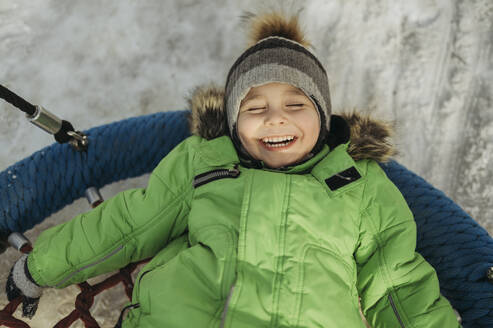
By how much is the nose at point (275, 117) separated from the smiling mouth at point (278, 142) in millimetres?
39

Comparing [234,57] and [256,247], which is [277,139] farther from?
[234,57]

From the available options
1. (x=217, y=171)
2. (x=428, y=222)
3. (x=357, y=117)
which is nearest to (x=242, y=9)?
(x=357, y=117)

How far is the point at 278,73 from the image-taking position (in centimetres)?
88

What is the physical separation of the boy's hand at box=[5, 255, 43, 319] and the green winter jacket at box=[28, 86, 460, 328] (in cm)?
2

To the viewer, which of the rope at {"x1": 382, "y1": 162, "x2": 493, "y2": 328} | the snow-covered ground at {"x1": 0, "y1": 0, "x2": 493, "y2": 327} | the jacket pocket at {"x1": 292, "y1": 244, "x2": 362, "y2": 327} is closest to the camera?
the jacket pocket at {"x1": 292, "y1": 244, "x2": 362, "y2": 327}

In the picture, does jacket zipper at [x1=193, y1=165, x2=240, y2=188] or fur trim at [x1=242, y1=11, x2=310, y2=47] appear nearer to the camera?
jacket zipper at [x1=193, y1=165, x2=240, y2=188]

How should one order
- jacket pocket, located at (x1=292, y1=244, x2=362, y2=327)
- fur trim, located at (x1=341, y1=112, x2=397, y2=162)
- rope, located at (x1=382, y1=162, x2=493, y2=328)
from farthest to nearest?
1. fur trim, located at (x1=341, y1=112, x2=397, y2=162)
2. rope, located at (x1=382, y1=162, x2=493, y2=328)
3. jacket pocket, located at (x1=292, y1=244, x2=362, y2=327)

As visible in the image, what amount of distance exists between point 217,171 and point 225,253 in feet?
0.63

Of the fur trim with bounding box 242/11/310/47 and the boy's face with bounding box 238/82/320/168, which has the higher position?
the fur trim with bounding box 242/11/310/47

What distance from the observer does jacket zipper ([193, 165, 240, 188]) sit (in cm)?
87

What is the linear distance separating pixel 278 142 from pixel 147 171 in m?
0.39

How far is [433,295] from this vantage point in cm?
75

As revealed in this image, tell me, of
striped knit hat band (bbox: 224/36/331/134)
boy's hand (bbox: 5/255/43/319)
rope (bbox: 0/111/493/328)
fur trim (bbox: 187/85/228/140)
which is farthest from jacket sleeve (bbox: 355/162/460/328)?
boy's hand (bbox: 5/255/43/319)

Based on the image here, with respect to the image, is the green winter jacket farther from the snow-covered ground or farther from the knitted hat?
the snow-covered ground
